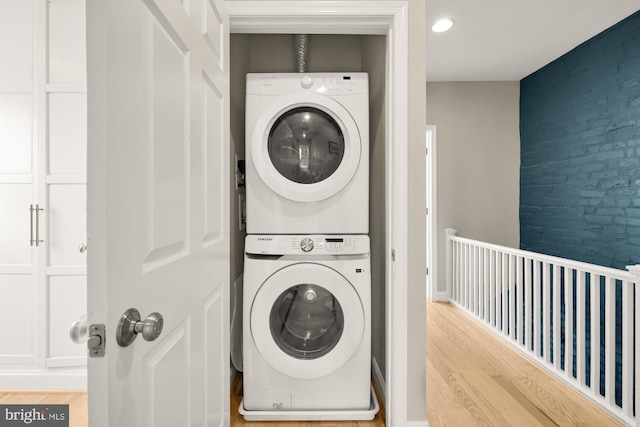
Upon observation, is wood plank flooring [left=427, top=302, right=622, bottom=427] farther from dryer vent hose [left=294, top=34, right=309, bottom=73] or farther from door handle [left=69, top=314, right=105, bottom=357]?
dryer vent hose [left=294, top=34, right=309, bottom=73]

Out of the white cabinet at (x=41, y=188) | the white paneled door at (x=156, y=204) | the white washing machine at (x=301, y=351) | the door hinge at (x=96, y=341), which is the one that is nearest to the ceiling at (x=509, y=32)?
the white washing machine at (x=301, y=351)

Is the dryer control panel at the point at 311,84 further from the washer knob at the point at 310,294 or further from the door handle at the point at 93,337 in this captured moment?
the door handle at the point at 93,337

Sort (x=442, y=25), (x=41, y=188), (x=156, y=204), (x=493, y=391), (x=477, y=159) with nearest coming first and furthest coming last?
1. (x=156, y=204)
2. (x=41, y=188)
3. (x=493, y=391)
4. (x=442, y=25)
5. (x=477, y=159)

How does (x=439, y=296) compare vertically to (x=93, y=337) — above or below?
below

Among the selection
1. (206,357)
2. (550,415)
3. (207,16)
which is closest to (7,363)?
(206,357)

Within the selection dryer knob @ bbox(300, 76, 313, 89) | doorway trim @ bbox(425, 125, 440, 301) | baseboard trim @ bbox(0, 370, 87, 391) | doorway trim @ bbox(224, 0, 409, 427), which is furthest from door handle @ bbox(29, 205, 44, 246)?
doorway trim @ bbox(425, 125, 440, 301)

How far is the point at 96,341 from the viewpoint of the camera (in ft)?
1.84

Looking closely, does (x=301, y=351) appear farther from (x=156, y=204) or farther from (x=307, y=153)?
(x=156, y=204)

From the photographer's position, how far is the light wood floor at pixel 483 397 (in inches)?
71.9

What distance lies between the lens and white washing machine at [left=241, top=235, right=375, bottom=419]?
1761mm

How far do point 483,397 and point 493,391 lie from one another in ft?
0.40

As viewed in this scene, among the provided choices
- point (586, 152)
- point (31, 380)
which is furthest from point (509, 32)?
point (31, 380)

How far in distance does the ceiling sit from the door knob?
2849mm

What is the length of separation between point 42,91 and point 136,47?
1898mm
